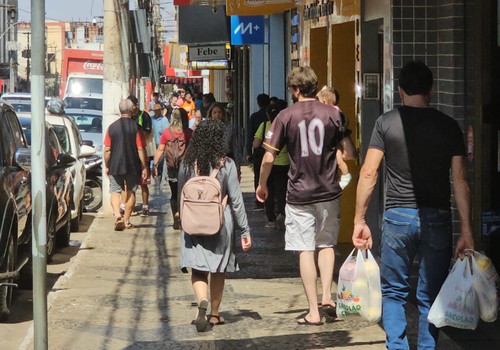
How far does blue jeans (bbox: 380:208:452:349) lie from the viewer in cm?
675

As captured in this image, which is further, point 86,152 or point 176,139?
point 86,152

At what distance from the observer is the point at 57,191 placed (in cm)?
1384

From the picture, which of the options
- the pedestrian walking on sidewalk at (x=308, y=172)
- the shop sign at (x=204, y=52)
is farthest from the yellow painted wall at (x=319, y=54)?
the shop sign at (x=204, y=52)

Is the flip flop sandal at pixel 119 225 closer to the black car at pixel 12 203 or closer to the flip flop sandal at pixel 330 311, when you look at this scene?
the black car at pixel 12 203

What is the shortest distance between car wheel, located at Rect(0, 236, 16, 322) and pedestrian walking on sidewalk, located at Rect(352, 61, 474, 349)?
3826 mm

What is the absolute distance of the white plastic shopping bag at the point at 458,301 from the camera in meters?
6.46

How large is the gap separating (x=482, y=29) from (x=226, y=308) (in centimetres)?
308

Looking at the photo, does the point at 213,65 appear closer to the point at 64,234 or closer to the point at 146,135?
the point at 146,135

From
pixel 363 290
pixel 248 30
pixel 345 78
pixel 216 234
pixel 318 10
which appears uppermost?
pixel 248 30

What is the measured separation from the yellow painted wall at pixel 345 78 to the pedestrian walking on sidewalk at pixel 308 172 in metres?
4.35

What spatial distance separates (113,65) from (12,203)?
8.38m

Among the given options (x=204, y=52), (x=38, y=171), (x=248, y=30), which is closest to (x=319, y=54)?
(x=248, y=30)

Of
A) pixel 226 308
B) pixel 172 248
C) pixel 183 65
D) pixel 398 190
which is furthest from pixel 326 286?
pixel 183 65

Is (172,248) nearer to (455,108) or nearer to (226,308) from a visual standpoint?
(226,308)
